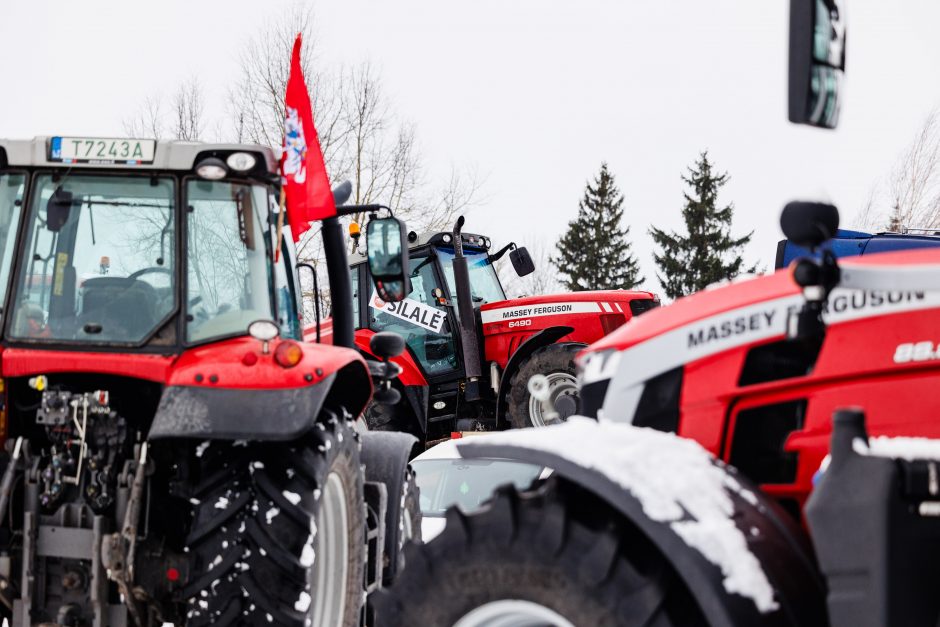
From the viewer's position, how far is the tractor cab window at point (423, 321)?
1229cm

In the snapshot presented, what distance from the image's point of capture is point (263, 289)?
4699 mm

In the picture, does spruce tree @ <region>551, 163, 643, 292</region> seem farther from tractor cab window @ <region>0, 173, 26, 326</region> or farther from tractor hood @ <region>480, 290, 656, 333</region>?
tractor cab window @ <region>0, 173, 26, 326</region>

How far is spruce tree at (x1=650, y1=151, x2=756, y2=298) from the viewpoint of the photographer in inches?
1640

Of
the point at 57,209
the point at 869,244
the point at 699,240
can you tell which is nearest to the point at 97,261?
the point at 57,209

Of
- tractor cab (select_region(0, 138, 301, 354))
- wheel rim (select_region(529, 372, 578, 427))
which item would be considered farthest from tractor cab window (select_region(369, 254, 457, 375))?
tractor cab (select_region(0, 138, 301, 354))

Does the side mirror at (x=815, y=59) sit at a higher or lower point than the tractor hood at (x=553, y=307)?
higher

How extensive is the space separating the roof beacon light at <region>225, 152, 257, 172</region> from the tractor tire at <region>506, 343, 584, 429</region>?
7.19 m

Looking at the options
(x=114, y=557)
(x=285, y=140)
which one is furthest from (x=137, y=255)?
(x=114, y=557)

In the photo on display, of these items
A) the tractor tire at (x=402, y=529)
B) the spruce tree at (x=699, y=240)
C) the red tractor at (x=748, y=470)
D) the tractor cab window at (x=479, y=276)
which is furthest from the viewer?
the spruce tree at (x=699, y=240)

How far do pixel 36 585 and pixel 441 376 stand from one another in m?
8.27

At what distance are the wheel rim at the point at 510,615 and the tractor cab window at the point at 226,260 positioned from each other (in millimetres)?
2151

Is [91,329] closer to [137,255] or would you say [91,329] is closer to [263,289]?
[137,255]

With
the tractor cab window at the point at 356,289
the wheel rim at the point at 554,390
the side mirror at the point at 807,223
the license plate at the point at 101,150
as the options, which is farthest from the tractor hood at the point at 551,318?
the side mirror at the point at 807,223

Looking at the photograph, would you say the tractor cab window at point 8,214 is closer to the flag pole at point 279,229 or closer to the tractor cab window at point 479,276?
the flag pole at point 279,229
